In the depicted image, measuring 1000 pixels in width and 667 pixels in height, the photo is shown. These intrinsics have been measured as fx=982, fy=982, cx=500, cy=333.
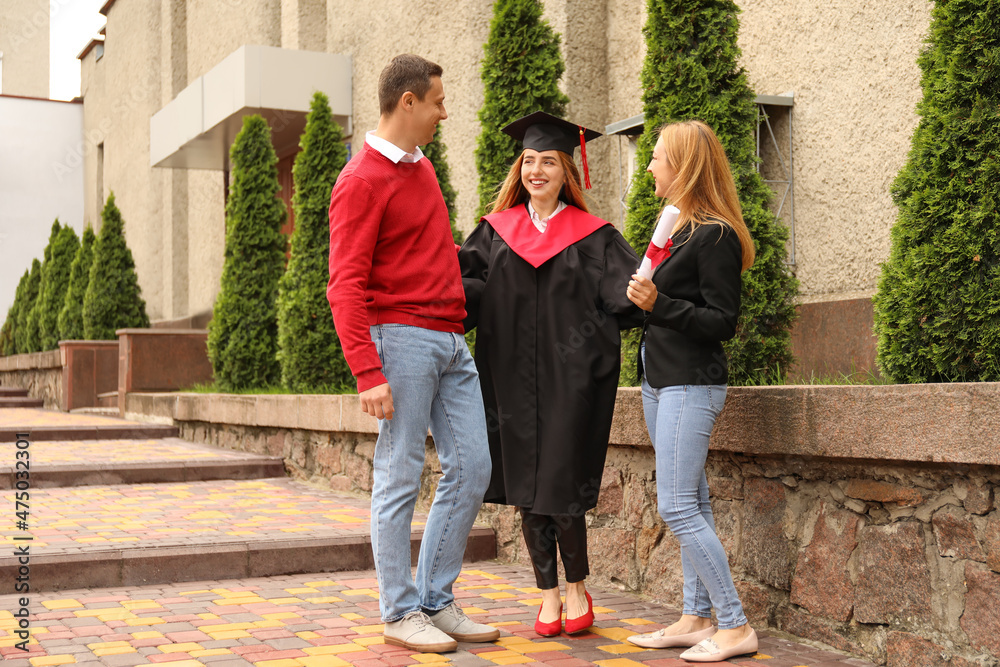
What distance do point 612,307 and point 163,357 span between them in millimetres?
9585

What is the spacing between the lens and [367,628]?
A: 12.9ft

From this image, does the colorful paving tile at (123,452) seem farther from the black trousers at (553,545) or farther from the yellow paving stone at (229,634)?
the black trousers at (553,545)

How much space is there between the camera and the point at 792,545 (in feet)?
12.7

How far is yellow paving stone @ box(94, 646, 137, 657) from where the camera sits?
345 centimetres

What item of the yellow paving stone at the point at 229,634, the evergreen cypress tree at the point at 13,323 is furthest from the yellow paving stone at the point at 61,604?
the evergreen cypress tree at the point at 13,323

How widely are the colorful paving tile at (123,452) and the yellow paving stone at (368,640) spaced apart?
4.37m

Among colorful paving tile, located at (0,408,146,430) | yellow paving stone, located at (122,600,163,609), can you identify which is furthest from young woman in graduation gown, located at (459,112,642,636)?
colorful paving tile, located at (0,408,146,430)

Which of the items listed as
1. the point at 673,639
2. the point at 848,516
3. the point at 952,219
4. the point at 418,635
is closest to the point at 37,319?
the point at 418,635

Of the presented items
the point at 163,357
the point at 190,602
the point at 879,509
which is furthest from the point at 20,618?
the point at 163,357

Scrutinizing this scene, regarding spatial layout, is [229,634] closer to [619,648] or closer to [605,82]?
[619,648]

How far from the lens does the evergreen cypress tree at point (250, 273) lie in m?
10.2

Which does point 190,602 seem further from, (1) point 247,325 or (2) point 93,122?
(2) point 93,122

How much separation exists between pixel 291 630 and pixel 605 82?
6.75 meters

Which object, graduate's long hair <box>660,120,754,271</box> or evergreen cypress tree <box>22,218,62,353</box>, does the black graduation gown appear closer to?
graduate's long hair <box>660,120,754,271</box>
